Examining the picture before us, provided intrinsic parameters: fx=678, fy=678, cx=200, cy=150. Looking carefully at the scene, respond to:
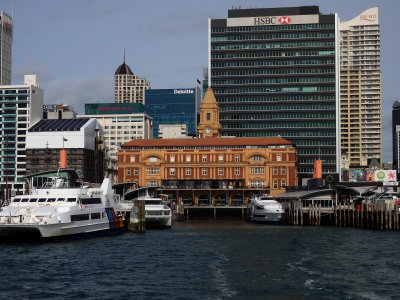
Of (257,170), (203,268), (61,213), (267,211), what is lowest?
(203,268)

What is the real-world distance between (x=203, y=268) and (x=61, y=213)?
2813cm

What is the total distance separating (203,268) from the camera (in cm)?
5966

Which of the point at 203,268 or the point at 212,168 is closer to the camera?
the point at 203,268

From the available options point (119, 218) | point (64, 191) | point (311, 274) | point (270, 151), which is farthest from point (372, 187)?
point (311, 274)

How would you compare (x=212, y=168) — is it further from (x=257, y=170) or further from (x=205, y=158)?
(x=257, y=170)

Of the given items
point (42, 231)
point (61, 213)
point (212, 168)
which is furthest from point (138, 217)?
point (212, 168)

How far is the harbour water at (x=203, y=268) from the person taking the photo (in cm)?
4819

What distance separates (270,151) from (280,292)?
14656cm

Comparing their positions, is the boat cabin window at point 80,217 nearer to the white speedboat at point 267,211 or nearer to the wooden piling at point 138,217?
the wooden piling at point 138,217

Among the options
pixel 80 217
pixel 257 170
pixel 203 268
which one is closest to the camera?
pixel 203 268

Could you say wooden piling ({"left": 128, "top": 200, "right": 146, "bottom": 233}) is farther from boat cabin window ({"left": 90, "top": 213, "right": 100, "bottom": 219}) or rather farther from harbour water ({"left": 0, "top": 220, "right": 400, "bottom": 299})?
harbour water ({"left": 0, "top": 220, "right": 400, "bottom": 299})

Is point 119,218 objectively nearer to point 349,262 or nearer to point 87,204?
point 87,204

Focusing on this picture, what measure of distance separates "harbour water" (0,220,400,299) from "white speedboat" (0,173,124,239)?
1867 millimetres

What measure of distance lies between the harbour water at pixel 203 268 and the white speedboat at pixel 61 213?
1867mm
